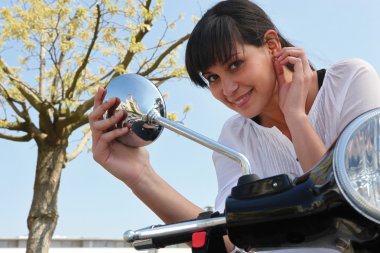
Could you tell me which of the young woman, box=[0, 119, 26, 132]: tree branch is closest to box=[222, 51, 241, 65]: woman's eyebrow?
the young woman

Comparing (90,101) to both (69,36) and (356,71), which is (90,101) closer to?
(69,36)

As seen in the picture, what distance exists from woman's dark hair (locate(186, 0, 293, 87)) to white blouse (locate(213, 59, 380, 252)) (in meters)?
0.17

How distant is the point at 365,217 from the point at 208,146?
33cm

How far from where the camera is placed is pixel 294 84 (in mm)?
1367

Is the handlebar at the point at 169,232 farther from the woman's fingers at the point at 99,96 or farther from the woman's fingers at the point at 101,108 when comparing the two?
the woman's fingers at the point at 99,96

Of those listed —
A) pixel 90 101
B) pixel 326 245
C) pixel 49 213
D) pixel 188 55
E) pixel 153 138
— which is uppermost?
pixel 90 101

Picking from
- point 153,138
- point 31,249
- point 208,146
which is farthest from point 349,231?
point 31,249

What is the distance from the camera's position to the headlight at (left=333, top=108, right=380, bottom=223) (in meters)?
0.57

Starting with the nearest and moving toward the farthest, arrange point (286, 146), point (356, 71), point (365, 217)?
point (365, 217) < point (356, 71) < point (286, 146)

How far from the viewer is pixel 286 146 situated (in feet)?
5.36

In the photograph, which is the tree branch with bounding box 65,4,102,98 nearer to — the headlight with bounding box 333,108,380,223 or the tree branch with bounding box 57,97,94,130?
the tree branch with bounding box 57,97,94,130

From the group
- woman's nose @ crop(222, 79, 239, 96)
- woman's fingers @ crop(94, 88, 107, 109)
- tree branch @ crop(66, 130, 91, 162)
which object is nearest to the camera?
woman's fingers @ crop(94, 88, 107, 109)

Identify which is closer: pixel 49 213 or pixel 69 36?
pixel 49 213

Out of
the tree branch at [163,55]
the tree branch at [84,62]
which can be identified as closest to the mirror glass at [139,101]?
the tree branch at [84,62]
